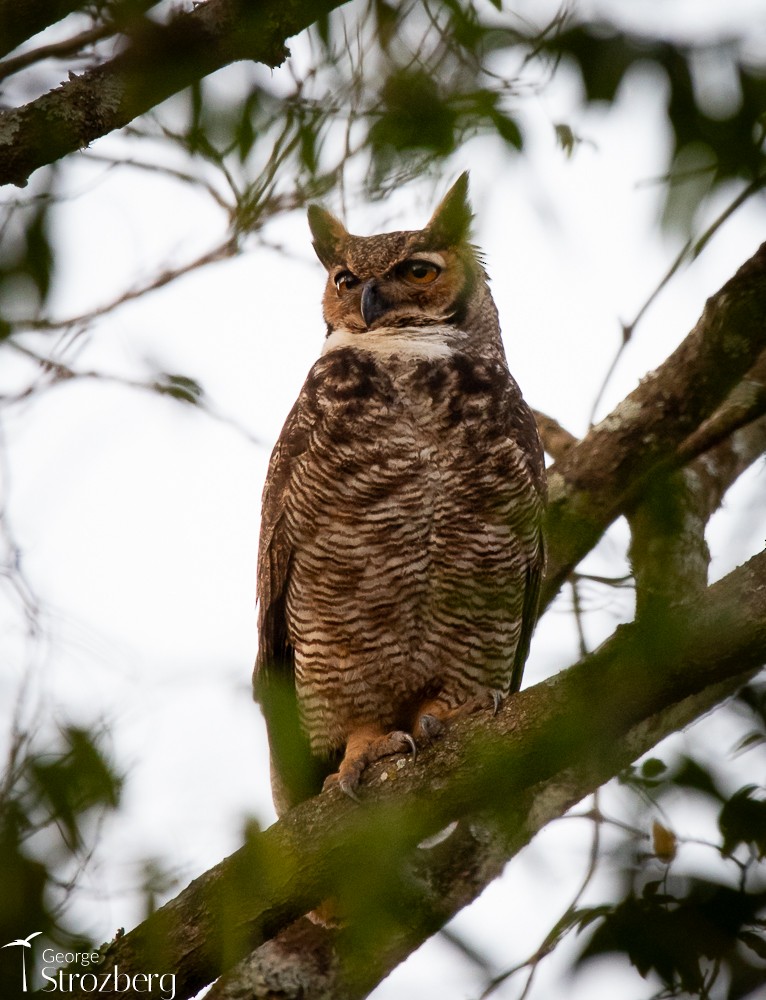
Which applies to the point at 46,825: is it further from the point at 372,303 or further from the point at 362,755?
the point at 372,303

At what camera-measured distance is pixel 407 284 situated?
445 centimetres

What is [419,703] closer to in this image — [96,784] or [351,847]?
[351,847]

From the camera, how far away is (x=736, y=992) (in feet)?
4.70

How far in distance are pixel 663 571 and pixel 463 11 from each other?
0.83 metres

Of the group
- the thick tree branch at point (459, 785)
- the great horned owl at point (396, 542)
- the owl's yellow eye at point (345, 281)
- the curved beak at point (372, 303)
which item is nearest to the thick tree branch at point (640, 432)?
the great horned owl at point (396, 542)

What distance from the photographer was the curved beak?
430 cm

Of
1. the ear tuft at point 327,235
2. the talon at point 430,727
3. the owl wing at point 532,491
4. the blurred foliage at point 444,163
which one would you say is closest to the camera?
the blurred foliage at point 444,163

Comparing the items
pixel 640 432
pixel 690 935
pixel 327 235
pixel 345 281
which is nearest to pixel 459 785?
pixel 690 935

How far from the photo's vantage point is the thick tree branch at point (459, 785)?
178 centimetres

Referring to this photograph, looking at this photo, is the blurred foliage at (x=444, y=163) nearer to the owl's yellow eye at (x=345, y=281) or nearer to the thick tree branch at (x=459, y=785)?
the thick tree branch at (x=459, y=785)

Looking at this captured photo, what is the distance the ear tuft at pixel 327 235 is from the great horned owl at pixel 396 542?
20.6 inches

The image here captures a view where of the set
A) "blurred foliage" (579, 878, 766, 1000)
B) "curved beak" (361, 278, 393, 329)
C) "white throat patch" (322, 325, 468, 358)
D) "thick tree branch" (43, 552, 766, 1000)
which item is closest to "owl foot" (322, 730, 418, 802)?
"thick tree branch" (43, 552, 766, 1000)

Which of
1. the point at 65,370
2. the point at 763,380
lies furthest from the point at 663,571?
the point at 763,380

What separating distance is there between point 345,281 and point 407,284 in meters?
0.26
